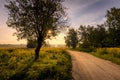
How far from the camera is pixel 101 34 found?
99.6 m

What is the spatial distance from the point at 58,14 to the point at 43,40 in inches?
211

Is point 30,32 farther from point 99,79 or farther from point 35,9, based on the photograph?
point 99,79

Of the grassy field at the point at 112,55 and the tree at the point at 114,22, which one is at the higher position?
the tree at the point at 114,22

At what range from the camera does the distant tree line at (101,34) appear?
75.7 meters

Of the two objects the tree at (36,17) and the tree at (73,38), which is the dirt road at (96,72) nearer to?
the tree at (36,17)

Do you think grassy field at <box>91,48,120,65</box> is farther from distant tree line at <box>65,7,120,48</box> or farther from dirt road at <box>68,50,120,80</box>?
distant tree line at <box>65,7,120,48</box>

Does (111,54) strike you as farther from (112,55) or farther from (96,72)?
(96,72)

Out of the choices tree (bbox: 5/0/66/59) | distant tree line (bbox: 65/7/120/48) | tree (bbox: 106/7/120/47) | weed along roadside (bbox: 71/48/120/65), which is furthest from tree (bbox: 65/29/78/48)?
tree (bbox: 5/0/66/59)

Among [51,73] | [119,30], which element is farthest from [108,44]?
[51,73]

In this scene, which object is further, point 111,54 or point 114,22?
point 114,22

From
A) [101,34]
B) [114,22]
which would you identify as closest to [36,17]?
[114,22]

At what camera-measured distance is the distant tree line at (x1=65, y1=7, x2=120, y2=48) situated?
75688mm

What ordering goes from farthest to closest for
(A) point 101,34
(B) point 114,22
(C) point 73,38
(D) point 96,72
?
(C) point 73,38 < (A) point 101,34 < (B) point 114,22 < (D) point 96,72

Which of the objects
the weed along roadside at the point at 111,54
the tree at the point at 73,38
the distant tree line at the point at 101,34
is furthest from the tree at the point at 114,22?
the tree at the point at 73,38
